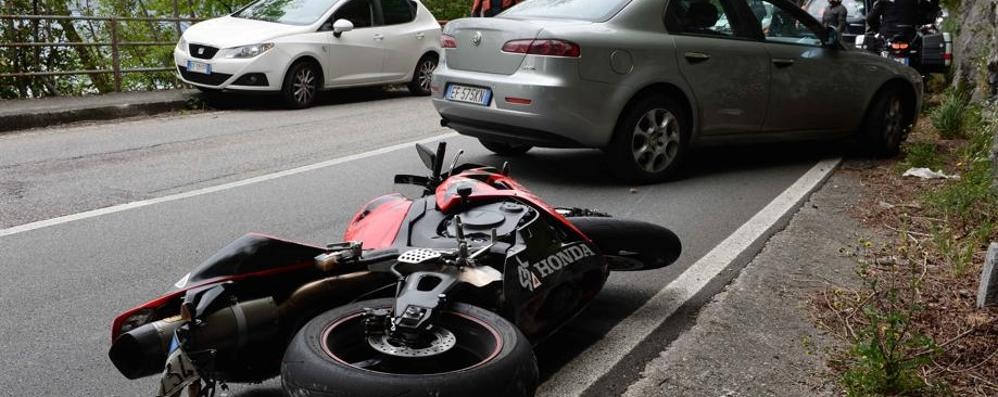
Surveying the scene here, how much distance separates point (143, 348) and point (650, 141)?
553 centimetres

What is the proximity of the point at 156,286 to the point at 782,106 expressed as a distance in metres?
5.75

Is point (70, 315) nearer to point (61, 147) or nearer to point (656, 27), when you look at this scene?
point (656, 27)

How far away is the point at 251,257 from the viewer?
3254 millimetres

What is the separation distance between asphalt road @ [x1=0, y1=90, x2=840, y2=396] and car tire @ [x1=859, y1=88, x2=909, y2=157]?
48cm

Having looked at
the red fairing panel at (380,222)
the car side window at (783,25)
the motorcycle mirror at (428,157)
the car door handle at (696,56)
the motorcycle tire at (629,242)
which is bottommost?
the motorcycle tire at (629,242)

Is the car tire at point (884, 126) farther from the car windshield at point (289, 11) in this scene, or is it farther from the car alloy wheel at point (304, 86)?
the car windshield at point (289, 11)

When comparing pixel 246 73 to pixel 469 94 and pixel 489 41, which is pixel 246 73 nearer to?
pixel 469 94

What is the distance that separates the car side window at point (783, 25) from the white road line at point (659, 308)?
1.85 meters

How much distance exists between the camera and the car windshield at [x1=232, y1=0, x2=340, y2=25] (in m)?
13.7

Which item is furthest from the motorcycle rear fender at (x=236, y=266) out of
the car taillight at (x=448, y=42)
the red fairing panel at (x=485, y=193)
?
the car taillight at (x=448, y=42)

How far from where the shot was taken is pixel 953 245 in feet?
19.1

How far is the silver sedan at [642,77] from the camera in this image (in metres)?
7.43

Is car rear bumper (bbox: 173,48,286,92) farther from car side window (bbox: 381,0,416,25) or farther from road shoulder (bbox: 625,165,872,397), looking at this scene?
road shoulder (bbox: 625,165,872,397)

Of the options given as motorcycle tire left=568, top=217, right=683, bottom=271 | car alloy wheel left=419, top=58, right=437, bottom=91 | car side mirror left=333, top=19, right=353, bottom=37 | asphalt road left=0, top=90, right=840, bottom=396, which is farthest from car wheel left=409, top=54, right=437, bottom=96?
motorcycle tire left=568, top=217, right=683, bottom=271
